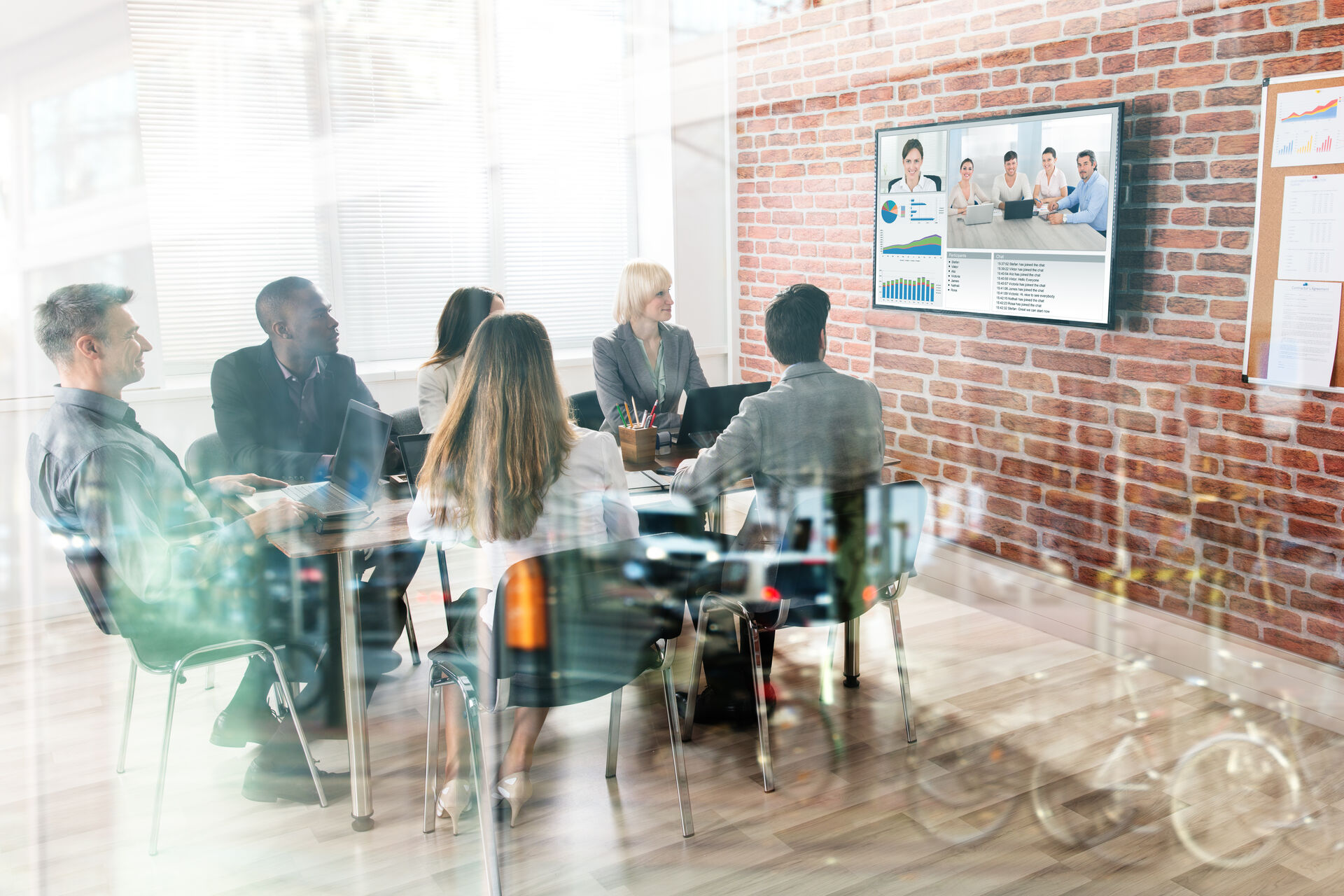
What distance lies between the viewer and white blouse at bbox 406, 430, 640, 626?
2.17m

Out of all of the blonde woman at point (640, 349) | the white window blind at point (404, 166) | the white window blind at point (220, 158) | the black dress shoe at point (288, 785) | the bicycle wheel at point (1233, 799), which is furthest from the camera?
the white window blind at point (404, 166)

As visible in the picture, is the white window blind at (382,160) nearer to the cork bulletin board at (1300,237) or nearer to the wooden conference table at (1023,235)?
the wooden conference table at (1023,235)

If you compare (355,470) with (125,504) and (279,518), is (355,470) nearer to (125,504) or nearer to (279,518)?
(279,518)

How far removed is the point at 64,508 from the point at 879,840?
193 cm

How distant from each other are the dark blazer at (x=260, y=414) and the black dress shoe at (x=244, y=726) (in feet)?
2.23

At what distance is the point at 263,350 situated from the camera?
316 centimetres

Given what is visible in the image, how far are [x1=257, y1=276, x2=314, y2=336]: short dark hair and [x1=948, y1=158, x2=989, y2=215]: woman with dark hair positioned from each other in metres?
2.19

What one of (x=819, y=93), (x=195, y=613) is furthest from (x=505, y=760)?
(x=819, y=93)

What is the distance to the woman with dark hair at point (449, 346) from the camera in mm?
3289

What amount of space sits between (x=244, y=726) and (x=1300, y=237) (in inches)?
120

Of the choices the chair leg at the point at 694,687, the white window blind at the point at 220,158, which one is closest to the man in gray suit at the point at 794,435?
the chair leg at the point at 694,687

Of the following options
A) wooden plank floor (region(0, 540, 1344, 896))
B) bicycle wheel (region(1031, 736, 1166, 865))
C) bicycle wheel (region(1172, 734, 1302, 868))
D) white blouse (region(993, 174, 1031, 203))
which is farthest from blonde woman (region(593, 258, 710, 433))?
bicycle wheel (region(1172, 734, 1302, 868))

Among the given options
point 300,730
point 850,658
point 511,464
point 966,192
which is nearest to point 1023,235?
point 966,192

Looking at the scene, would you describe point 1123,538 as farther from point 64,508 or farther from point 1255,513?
point 64,508
